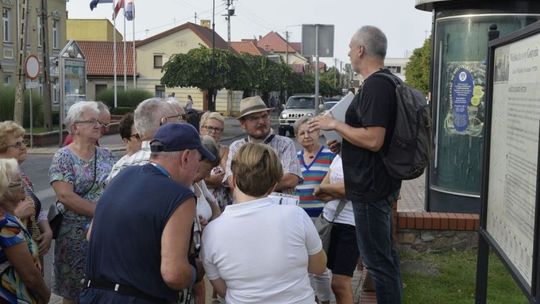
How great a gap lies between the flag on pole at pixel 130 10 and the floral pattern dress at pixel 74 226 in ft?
160

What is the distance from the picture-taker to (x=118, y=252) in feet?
9.81

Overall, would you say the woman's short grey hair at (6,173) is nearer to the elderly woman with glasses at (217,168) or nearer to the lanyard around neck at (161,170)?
the lanyard around neck at (161,170)

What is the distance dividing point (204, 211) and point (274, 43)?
444 feet

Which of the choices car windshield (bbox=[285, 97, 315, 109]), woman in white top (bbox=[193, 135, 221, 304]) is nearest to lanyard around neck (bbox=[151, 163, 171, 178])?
woman in white top (bbox=[193, 135, 221, 304])

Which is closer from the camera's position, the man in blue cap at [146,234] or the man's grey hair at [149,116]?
the man in blue cap at [146,234]

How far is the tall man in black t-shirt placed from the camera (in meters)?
3.96

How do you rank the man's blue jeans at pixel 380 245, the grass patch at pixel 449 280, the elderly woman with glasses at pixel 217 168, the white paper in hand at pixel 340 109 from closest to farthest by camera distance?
the man's blue jeans at pixel 380 245
the white paper in hand at pixel 340 109
the elderly woman with glasses at pixel 217 168
the grass patch at pixel 449 280

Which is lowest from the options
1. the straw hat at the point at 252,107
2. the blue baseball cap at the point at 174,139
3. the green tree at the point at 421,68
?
the blue baseball cap at the point at 174,139

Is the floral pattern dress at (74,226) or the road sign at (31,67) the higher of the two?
the road sign at (31,67)

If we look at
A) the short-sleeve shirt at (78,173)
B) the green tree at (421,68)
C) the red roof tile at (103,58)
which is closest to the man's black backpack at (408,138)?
the short-sleeve shirt at (78,173)

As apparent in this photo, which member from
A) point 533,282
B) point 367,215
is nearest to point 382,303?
point 367,215

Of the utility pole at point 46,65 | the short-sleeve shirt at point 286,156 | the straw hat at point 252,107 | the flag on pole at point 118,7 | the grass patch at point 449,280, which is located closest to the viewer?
the short-sleeve shirt at point 286,156

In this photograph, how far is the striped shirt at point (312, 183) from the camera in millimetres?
5418

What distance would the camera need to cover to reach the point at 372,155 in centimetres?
404
